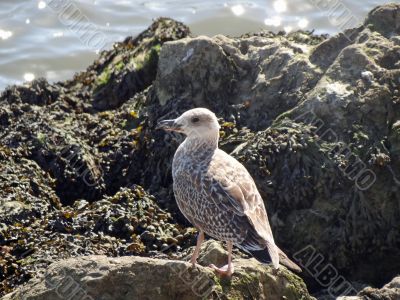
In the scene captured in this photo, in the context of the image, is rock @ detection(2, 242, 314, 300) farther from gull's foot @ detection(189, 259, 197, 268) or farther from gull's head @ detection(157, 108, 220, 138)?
gull's head @ detection(157, 108, 220, 138)

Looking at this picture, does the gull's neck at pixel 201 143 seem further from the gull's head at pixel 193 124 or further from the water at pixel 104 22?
the water at pixel 104 22

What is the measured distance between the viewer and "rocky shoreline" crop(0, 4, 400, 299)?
21.2ft

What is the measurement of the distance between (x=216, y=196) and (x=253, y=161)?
126 cm

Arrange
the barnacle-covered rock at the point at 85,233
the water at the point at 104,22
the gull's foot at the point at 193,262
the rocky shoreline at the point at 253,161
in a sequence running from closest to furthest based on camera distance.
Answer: the gull's foot at the point at 193,262 → the barnacle-covered rock at the point at 85,233 → the rocky shoreline at the point at 253,161 → the water at the point at 104,22

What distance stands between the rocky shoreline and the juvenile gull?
18cm

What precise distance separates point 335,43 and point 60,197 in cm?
284

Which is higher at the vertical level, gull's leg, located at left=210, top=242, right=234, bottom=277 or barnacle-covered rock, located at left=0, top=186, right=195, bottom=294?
gull's leg, located at left=210, top=242, right=234, bottom=277

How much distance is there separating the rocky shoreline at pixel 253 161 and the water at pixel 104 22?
181 inches

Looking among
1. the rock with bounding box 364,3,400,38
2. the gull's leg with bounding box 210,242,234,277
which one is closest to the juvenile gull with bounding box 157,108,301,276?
the gull's leg with bounding box 210,242,234,277

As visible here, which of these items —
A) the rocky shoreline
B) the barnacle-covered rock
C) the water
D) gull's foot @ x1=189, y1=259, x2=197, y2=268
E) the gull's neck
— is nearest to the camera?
gull's foot @ x1=189, y1=259, x2=197, y2=268

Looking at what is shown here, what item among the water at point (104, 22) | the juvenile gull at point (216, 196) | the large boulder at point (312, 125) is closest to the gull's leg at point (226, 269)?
the juvenile gull at point (216, 196)

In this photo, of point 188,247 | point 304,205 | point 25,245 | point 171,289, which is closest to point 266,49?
point 304,205

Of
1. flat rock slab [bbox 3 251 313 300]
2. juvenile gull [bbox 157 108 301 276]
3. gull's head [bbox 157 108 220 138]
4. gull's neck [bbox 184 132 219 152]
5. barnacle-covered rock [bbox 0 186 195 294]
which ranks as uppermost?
gull's head [bbox 157 108 220 138]

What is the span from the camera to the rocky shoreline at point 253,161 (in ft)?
21.2
